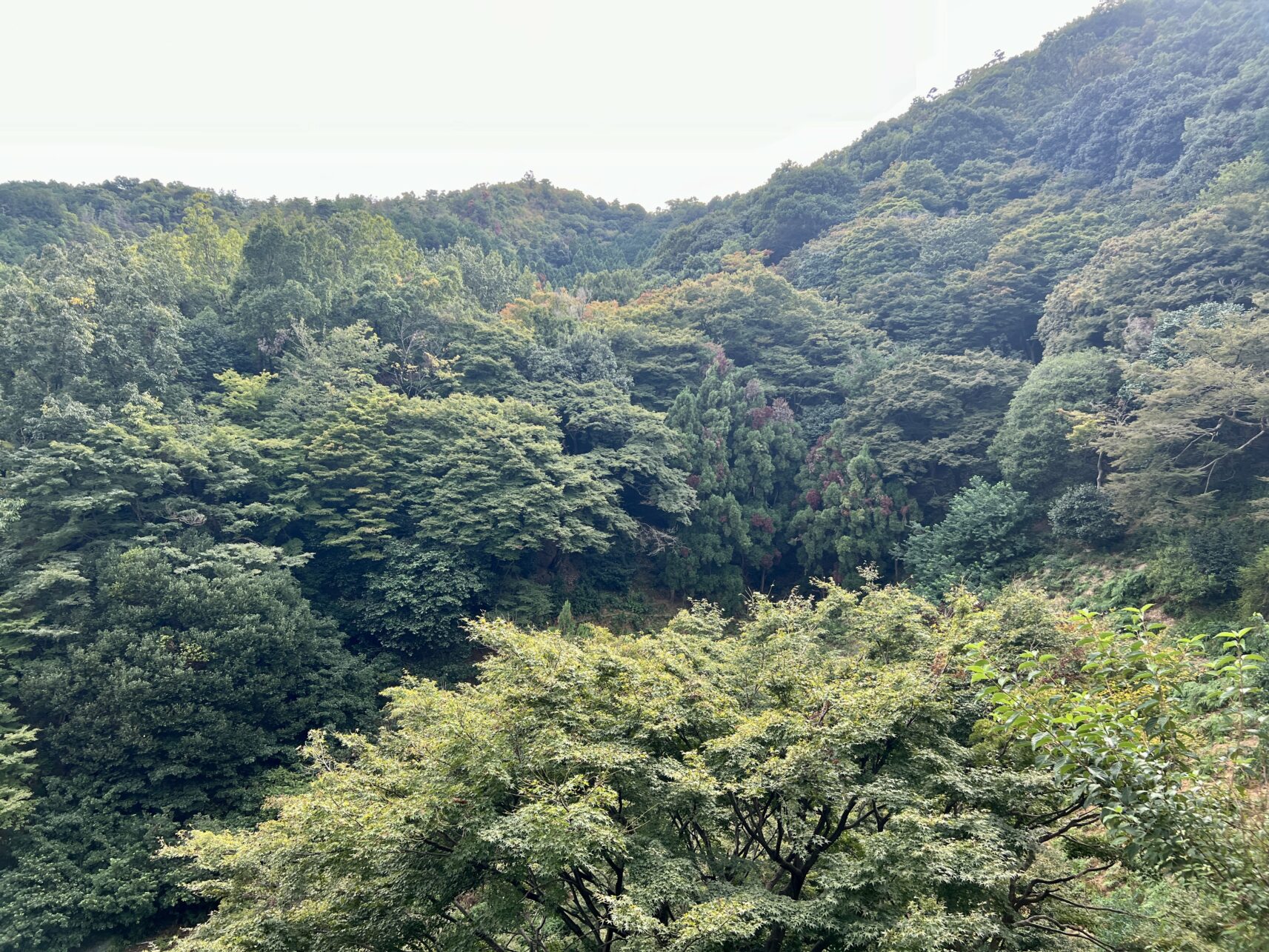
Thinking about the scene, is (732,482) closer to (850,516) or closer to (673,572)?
(673,572)

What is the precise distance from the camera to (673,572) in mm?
20531

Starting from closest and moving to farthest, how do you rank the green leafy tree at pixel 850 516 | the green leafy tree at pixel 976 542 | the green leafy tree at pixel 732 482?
the green leafy tree at pixel 976 542, the green leafy tree at pixel 850 516, the green leafy tree at pixel 732 482

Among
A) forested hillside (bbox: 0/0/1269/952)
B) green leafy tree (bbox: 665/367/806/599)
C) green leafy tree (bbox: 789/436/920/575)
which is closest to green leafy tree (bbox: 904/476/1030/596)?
forested hillside (bbox: 0/0/1269/952)

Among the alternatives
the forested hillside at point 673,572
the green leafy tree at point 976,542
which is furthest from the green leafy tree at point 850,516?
the green leafy tree at point 976,542

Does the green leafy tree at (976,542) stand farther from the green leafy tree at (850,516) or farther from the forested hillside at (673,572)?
the green leafy tree at (850,516)

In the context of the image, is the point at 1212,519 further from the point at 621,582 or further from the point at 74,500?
the point at 74,500

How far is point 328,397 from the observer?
1841 cm

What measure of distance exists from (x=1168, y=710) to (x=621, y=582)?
57.0ft

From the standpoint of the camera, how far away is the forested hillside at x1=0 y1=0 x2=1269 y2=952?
218 inches

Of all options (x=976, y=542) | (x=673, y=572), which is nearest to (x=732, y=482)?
(x=673, y=572)

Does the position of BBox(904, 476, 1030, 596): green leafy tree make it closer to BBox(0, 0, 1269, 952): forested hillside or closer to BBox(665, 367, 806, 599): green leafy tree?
BBox(0, 0, 1269, 952): forested hillside

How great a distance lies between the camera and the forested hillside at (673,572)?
5535 millimetres

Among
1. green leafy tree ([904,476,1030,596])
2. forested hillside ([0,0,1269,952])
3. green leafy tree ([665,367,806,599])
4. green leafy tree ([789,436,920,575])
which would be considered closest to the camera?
forested hillside ([0,0,1269,952])

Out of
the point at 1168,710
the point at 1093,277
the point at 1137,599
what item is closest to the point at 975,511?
the point at 1137,599
